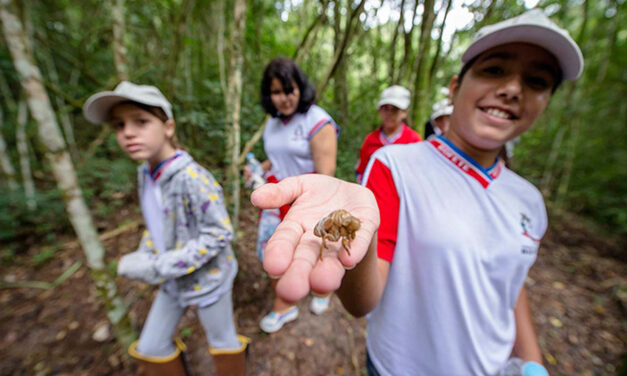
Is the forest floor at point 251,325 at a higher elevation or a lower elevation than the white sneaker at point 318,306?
lower

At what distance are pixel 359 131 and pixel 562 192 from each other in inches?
264

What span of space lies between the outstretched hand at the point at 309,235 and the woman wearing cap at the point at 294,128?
1.50 meters

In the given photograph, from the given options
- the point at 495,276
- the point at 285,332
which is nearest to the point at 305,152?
the point at 495,276

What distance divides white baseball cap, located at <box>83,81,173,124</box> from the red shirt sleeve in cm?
165

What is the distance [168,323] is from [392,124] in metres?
3.46

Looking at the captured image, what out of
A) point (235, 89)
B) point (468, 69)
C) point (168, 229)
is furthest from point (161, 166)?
point (468, 69)

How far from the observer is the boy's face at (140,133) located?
1759 mm

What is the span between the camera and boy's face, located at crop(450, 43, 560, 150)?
124cm

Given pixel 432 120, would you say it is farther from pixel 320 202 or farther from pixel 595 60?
pixel 595 60

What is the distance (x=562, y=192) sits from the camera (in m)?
6.92

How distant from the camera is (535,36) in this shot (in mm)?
1179

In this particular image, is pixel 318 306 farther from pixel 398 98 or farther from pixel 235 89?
pixel 398 98

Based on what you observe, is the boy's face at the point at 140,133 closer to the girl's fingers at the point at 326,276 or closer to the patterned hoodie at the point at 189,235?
the patterned hoodie at the point at 189,235

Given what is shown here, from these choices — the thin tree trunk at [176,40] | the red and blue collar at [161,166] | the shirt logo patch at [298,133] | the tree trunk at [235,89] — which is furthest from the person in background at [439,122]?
the thin tree trunk at [176,40]
